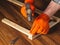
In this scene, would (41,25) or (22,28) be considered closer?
(41,25)

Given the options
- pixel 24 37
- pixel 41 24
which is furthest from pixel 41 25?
pixel 24 37

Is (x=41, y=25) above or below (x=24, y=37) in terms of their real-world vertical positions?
above

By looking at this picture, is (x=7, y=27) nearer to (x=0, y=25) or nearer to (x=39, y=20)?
(x=0, y=25)

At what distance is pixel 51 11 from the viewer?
98 centimetres

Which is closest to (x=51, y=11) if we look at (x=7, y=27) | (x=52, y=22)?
(x=52, y=22)

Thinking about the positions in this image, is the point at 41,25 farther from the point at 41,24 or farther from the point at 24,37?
the point at 24,37

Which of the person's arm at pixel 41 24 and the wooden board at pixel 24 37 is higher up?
the person's arm at pixel 41 24

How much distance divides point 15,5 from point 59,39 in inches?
18.9

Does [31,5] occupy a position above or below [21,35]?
above

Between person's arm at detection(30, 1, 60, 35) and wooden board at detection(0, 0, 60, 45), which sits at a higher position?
person's arm at detection(30, 1, 60, 35)

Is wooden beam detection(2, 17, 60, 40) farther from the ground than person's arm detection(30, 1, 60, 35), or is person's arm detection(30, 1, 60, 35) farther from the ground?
person's arm detection(30, 1, 60, 35)

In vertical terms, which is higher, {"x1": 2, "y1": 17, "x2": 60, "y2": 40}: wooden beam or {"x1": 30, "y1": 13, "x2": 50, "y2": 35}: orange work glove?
{"x1": 30, "y1": 13, "x2": 50, "y2": 35}: orange work glove

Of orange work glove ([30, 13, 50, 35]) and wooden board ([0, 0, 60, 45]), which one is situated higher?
orange work glove ([30, 13, 50, 35])

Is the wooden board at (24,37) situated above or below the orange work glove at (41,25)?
below
